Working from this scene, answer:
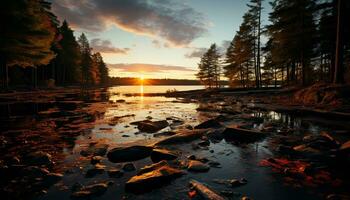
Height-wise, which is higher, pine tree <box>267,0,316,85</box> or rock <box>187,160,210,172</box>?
pine tree <box>267,0,316,85</box>

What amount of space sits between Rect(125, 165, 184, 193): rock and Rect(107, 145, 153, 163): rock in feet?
4.39

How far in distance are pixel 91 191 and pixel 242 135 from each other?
5.54 meters

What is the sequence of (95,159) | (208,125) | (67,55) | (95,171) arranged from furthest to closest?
(67,55) < (208,125) < (95,159) < (95,171)

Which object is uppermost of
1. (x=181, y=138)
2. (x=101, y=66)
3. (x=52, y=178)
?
(x=101, y=66)

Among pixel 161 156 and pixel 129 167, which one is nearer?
pixel 129 167

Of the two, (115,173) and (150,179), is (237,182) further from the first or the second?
(115,173)

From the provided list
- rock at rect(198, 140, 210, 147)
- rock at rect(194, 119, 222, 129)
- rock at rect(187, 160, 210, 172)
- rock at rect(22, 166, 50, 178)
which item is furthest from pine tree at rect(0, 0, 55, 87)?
rock at rect(187, 160, 210, 172)

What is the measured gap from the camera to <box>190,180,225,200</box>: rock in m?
3.56

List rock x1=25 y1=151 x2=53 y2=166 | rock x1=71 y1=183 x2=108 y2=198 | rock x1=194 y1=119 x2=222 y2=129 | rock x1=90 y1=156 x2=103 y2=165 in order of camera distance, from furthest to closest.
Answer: rock x1=194 y1=119 x2=222 y2=129, rock x1=90 y1=156 x2=103 y2=165, rock x1=25 y1=151 x2=53 y2=166, rock x1=71 y1=183 x2=108 y2=198

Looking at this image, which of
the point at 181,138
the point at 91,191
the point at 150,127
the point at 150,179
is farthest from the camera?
the point at 150,127

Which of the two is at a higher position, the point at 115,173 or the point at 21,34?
the point at 21,34

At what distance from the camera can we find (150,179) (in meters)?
4.17

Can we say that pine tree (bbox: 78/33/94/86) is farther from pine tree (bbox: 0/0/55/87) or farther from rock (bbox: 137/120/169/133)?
rock (bbox: 137/120/169/133)

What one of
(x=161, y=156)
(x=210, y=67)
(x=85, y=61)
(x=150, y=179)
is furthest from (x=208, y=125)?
(x=85, y=61)
